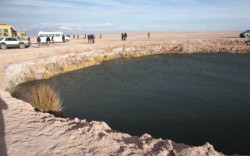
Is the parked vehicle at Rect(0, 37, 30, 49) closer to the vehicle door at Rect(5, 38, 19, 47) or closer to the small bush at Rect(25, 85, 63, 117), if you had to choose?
the vehicle door at Rect(5, 38, 19, 47)

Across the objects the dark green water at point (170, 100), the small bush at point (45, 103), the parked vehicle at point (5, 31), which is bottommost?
the dark green water at point (170, 100)

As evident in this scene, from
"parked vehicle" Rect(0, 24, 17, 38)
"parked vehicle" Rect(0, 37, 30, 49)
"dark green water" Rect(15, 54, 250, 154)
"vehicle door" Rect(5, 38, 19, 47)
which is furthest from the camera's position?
"parked vehicle" Rect(0, 24, 17, 38)

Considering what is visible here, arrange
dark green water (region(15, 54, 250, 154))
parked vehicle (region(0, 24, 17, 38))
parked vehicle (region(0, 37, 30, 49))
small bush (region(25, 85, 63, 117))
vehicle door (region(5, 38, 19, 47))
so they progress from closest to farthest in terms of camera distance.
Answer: dark green water (region(15, 54, 250, 154)) → small bush (region(25, 85, 63, 117)) → parked vehicle (region(0, 37, 30, 49)) → vehicle door (region(5, 38, 19, 47)) → parked vehicle (region(0, 24, 17, 38))

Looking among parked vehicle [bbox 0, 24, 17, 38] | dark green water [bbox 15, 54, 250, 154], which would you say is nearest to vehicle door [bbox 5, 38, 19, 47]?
parked vehicle [bbox 0, 24, 17, 38]

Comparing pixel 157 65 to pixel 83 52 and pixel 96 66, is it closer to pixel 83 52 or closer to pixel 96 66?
pixel 96 66

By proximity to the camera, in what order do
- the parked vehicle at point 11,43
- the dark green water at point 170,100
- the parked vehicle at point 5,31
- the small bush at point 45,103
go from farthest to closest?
the parked vehicle at point 5,31, the parked vehicle at point 11,43, the small bush at point 45,103, the dark green water at point 170,100

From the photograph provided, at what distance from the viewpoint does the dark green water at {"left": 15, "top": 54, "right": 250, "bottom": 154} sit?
1625 centimetres

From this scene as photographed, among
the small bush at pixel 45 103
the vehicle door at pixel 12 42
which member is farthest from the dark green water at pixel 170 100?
the vehicle door at pixel 12 42

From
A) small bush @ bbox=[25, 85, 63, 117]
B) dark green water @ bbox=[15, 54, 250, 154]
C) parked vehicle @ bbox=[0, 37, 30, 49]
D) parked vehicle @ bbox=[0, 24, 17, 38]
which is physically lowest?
dark green water @ bbox=[15, 54, 250, 154]

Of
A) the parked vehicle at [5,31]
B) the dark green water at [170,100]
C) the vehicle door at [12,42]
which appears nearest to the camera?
the dark green water at [170,100]

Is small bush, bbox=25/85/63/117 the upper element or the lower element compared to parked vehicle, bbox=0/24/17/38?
lower

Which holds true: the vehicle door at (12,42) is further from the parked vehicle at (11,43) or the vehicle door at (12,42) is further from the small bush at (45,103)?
the small bush at (45,103)

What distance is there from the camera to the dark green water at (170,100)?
53.3 ft

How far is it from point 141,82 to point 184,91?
19.7ft
